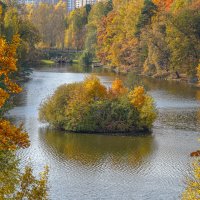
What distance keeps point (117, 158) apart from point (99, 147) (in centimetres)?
290

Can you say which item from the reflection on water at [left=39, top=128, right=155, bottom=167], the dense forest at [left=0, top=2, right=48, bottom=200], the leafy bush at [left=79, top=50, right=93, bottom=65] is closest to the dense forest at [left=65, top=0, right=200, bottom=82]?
the leafy bush at [left=79, top=50, right=93, bottom=65]

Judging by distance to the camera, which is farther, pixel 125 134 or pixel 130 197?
pixel 125 134

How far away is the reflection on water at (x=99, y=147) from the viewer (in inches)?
1297

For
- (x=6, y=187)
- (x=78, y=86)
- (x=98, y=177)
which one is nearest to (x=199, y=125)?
(x=78, y=86)

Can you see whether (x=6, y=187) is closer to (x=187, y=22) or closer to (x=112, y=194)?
(x=112, y=194)

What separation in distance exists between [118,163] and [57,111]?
10693 millimetres

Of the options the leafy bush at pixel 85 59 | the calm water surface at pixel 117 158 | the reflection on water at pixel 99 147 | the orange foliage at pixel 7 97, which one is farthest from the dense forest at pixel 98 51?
the calm water surface at pixel 117 158

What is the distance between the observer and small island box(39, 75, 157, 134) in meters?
40.0

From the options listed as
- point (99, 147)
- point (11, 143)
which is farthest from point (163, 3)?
point (11, 143)

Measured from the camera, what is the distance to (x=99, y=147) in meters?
35.8

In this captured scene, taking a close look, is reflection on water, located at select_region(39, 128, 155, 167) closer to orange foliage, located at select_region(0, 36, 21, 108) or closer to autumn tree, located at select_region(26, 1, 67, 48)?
orange foliage, located at select_region(0, 36, 21, 108)

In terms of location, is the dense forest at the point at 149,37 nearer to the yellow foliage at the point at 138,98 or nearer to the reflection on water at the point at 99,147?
the yellow foliage at the point at 138,98

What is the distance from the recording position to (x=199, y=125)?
139 ft

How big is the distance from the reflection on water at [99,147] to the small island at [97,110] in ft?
4.12
